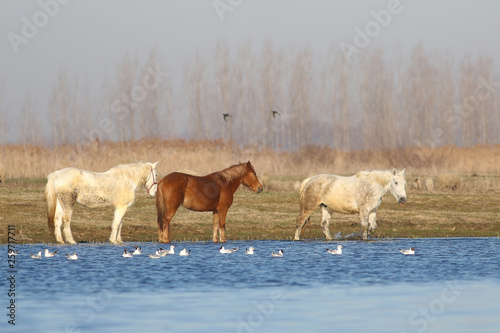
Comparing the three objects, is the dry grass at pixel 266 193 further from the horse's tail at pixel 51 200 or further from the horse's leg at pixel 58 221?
the horse's tail at pixel 51 200

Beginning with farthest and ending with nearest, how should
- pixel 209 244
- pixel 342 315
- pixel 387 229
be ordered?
pixel 387 229 < pixel 209 244 < pixel 342 315

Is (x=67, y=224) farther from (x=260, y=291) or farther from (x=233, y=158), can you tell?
(x=233, y=158)

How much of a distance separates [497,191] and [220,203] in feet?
55.9

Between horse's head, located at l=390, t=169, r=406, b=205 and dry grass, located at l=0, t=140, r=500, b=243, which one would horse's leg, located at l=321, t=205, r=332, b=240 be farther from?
horse's head, located at l=390, t=169, r=406, b=205

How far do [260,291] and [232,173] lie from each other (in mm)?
8426

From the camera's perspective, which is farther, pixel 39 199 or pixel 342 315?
pixel 39 199

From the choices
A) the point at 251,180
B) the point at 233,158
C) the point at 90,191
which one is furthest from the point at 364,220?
the point at 233,158

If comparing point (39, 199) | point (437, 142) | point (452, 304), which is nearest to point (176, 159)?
point (39, 199)

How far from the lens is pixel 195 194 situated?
21.0m

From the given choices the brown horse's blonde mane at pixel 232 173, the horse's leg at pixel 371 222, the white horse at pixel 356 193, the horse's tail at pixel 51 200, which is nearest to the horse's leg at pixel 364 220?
the white horse at pixel 356 193

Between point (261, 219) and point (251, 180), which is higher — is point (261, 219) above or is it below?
below

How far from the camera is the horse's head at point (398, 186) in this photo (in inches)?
857

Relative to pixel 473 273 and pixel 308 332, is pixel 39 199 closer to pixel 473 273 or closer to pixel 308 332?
pixel 473 273

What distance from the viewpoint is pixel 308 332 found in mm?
10234
